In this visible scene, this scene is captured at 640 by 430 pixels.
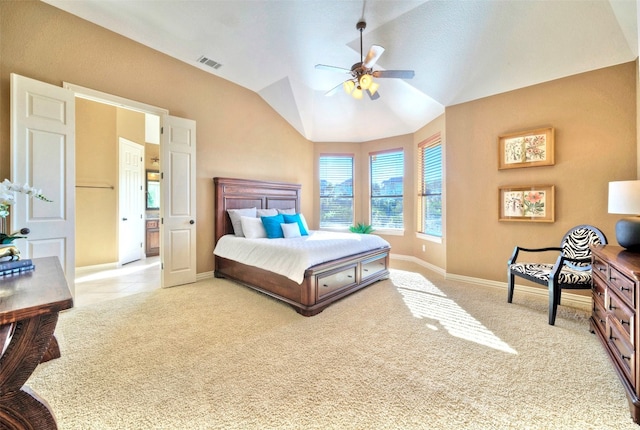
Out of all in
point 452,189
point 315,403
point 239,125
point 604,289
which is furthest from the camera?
point 239,125

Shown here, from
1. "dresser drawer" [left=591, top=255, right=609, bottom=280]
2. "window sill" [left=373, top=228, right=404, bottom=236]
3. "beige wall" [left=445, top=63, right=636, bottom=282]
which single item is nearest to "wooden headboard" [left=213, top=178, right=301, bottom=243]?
"window sill" [left=373, top=228, right=404, bottom=236]

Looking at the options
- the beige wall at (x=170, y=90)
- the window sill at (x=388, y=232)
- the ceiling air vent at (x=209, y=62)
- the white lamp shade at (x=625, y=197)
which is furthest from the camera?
the window sill at (x=388, y=232)

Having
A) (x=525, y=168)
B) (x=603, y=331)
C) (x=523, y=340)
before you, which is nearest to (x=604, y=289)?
(x=603, y=331)

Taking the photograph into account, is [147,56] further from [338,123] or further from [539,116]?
[539,116]

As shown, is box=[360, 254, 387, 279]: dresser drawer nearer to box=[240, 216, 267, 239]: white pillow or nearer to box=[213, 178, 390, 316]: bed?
box=[213, 178, 390, 316]: bed

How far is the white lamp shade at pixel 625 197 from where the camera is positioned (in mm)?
2014

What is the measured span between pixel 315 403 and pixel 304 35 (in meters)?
3.94

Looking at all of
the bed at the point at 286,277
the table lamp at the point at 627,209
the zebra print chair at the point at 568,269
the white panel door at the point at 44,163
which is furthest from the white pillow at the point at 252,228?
Answer: the table lamp at the point at 627,209

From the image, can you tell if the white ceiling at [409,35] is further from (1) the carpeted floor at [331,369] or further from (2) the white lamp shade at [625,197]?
(1) the carpeted floor at [331,369]

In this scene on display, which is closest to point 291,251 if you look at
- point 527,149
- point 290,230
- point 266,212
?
point 290,230

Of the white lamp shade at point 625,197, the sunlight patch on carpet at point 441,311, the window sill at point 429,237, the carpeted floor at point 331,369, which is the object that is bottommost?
the carpeted floor at point 331,369

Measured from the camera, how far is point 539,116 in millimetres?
3336

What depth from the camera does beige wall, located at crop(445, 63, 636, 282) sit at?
9.56 feet

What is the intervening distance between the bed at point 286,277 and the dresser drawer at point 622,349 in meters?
2.25
